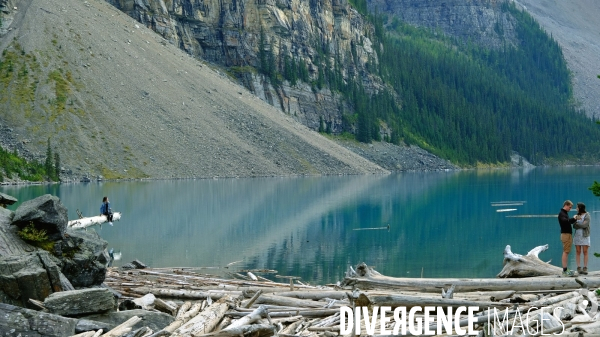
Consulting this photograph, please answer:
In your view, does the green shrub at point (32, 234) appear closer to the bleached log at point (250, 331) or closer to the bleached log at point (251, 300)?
the bleached log at point (251, 300)

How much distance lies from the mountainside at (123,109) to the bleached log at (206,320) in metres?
87.9

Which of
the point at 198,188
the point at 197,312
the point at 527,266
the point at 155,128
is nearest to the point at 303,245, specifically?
the point at 527,266

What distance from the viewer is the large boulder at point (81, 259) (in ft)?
60.5

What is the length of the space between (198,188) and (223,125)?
1350 inches

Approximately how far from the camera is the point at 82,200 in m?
67.4

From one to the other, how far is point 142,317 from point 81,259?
3950 millimetres

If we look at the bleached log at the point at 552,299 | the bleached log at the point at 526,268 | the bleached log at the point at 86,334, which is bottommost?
the bleached log at the point at 86,334

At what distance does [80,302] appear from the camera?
15.4m

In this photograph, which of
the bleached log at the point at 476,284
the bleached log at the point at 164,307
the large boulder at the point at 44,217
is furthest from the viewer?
the large boulder at the point at 44,217

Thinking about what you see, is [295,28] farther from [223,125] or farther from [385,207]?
[385,207]

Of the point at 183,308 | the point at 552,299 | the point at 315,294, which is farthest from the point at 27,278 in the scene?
the point at 552,299

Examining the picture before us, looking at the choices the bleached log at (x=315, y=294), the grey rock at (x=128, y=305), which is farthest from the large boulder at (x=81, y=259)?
the bleached log at (x=315, y=294)

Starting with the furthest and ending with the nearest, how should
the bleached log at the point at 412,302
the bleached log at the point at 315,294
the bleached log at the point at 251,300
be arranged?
the bleached log at the point at 315,294
the bleached log at the point at 251,300
the bleached log at the point at 412,302

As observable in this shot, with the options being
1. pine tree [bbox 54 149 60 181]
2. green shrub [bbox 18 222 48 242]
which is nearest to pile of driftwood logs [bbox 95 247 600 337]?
green shrub [bbox 18 222 48 242]
